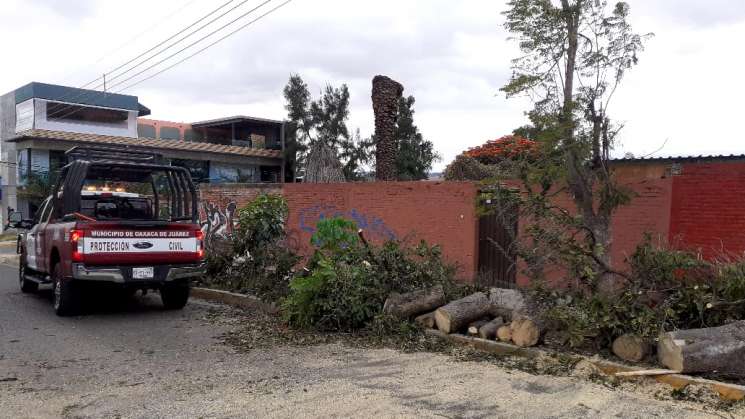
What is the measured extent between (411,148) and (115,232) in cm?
2357

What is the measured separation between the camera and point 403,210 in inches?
514

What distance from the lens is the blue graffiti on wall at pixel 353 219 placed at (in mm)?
13652

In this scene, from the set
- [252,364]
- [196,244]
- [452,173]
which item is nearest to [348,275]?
[252,364]

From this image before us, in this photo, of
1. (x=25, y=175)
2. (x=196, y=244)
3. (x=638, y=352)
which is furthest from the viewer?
(x=25, y=175)

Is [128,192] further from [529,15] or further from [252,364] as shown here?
[529,15]

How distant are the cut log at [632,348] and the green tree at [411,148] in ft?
79.6

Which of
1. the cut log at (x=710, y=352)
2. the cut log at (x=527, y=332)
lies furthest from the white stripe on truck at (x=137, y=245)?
the cut log at (x=710, y=352)

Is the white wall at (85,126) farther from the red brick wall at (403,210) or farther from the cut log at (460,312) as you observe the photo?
the cut log at (460,312)

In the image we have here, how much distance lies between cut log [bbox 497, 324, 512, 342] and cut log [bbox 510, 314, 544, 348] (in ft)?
0.26

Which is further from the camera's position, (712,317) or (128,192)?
(128,192)

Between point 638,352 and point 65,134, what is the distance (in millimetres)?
31249

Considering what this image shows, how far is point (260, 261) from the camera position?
1090cm

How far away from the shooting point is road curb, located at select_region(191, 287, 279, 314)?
9453mm

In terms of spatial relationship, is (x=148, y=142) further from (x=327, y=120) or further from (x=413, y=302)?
(x=413, y=302)
